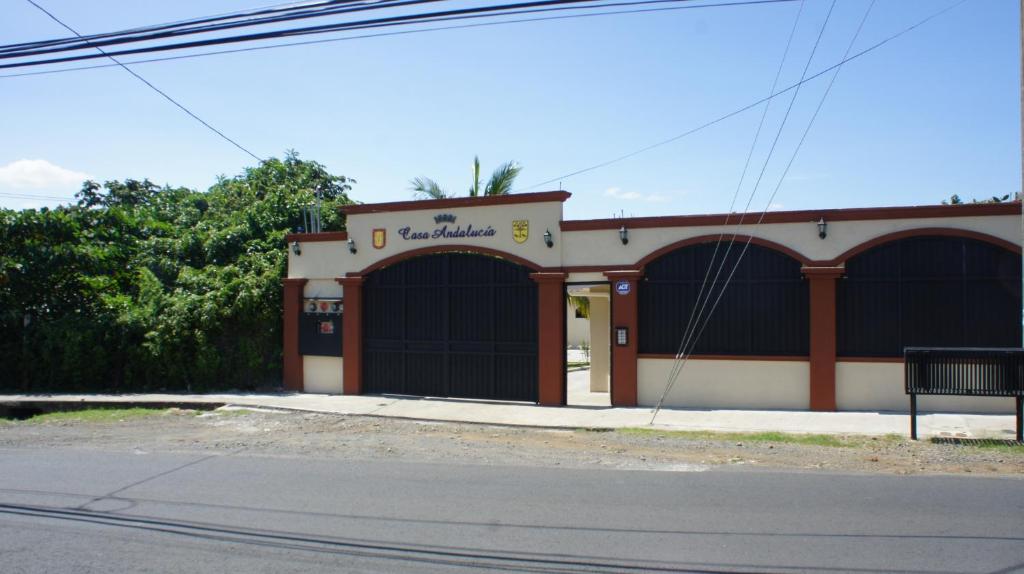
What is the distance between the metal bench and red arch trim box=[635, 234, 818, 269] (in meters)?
2.89

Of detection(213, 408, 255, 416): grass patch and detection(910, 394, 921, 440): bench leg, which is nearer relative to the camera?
detection(910, 394, 921, 440): bench leg

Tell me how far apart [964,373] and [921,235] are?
10.2 feet

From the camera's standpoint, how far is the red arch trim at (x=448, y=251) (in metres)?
14.2

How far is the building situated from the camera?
12.5 m

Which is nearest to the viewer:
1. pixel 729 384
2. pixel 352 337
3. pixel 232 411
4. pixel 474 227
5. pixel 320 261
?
pixel 729 384

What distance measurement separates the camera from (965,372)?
10375 millimetres

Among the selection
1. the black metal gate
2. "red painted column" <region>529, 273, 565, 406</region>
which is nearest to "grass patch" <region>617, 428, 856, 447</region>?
"red painted column" <region>529, 273, 565, 406</region>

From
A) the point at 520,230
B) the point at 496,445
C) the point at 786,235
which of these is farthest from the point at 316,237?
the point at 786,235

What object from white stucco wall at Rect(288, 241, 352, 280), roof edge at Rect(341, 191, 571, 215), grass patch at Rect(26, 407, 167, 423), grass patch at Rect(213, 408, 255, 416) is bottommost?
grass patch at Rect(26, 407, 167, 423)

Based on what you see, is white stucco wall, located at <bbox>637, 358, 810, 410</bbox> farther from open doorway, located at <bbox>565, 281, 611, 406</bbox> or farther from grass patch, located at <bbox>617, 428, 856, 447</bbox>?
grass patch, located at <bbox>617, 428, 856, 447</bbox>

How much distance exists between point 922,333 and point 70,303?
61.5 ft

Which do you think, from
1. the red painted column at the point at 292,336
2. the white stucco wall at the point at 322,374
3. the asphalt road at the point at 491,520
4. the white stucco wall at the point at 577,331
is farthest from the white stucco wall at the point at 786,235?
the white stucco wall at the point at 577,331

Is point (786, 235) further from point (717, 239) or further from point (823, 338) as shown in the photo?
point (823, 338)

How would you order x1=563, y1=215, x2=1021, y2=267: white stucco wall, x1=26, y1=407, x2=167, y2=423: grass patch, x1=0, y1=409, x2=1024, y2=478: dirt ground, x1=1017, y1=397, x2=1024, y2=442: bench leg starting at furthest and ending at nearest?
x1=26, y1=407, x2=167, y2=423: grass patch < x1=563, y1=215, x2=1021, y2=267: white stucco wall < x1=1017, y1=397, x2=1024, y2=442: bench leg < x1=0, y1=409, x2=1024, y2=478: dirt ground
